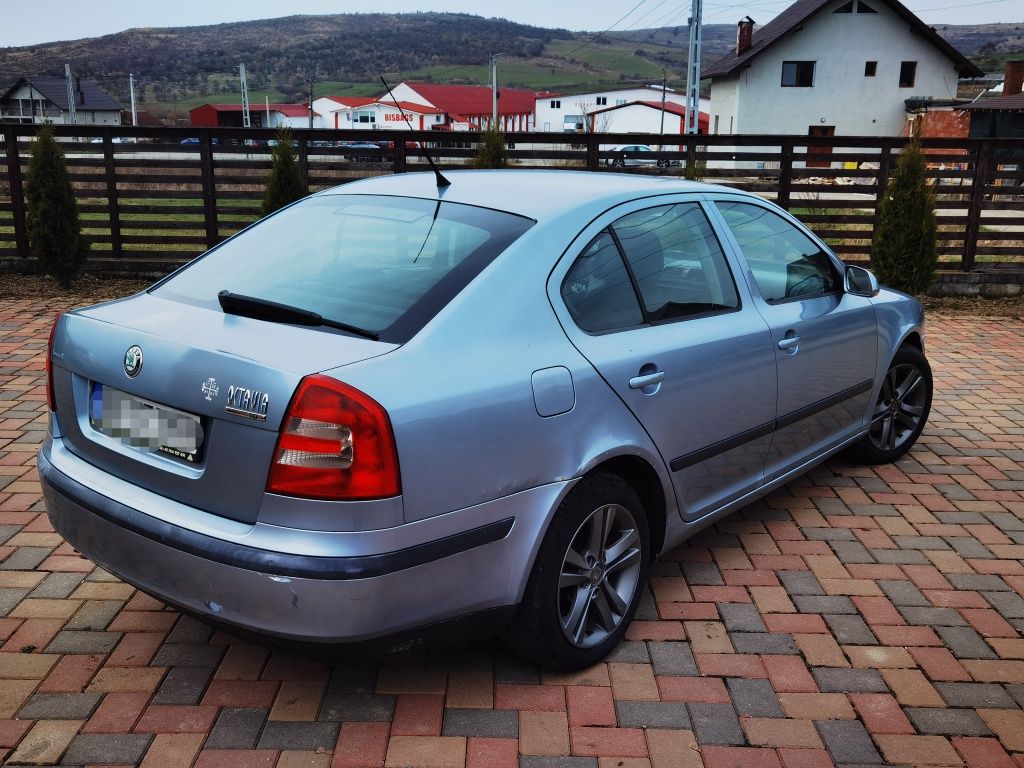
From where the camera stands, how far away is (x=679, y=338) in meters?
3.18

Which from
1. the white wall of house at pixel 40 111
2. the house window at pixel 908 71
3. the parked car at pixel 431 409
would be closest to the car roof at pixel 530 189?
the parked car at pixel 431 409

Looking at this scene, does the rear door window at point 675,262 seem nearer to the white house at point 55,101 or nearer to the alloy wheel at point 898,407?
the alloy wheel at point 898,407

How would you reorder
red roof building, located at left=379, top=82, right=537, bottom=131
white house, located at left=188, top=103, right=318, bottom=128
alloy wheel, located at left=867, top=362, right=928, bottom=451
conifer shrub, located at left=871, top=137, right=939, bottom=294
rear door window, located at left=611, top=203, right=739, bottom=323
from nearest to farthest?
1. rear door window, located at left=611, top=203, right=739, bottom=323
2. alloy wheel, located at left=867, top=362, right=928, bottom=451
3. conifer shrub, located at left=871, top=137, right=939, bottom=294
4. white house, located at left=188, top=103, right=318, bottom=128
5. red roof building, located at left=379, top=82, right=537, bottom=131

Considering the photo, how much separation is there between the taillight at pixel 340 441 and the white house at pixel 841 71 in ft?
161

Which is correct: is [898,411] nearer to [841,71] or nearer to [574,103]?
[841,71]

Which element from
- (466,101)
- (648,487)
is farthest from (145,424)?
(466,101)

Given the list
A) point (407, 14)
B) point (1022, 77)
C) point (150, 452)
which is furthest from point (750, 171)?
point (407, 14)

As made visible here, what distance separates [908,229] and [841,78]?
44.2m

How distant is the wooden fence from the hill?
120 meters

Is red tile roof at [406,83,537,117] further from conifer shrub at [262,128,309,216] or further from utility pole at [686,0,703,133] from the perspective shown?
conifer shrub at [262,128,309,216]

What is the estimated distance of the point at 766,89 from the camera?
48.9 metres

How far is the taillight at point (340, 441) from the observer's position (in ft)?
Answer: 7.31

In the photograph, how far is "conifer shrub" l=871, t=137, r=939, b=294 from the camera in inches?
396

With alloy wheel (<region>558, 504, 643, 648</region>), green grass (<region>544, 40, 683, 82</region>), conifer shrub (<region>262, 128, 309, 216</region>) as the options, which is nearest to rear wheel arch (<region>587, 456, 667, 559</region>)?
alloy wheel (<region>558, 504, 643, 648</region>)
